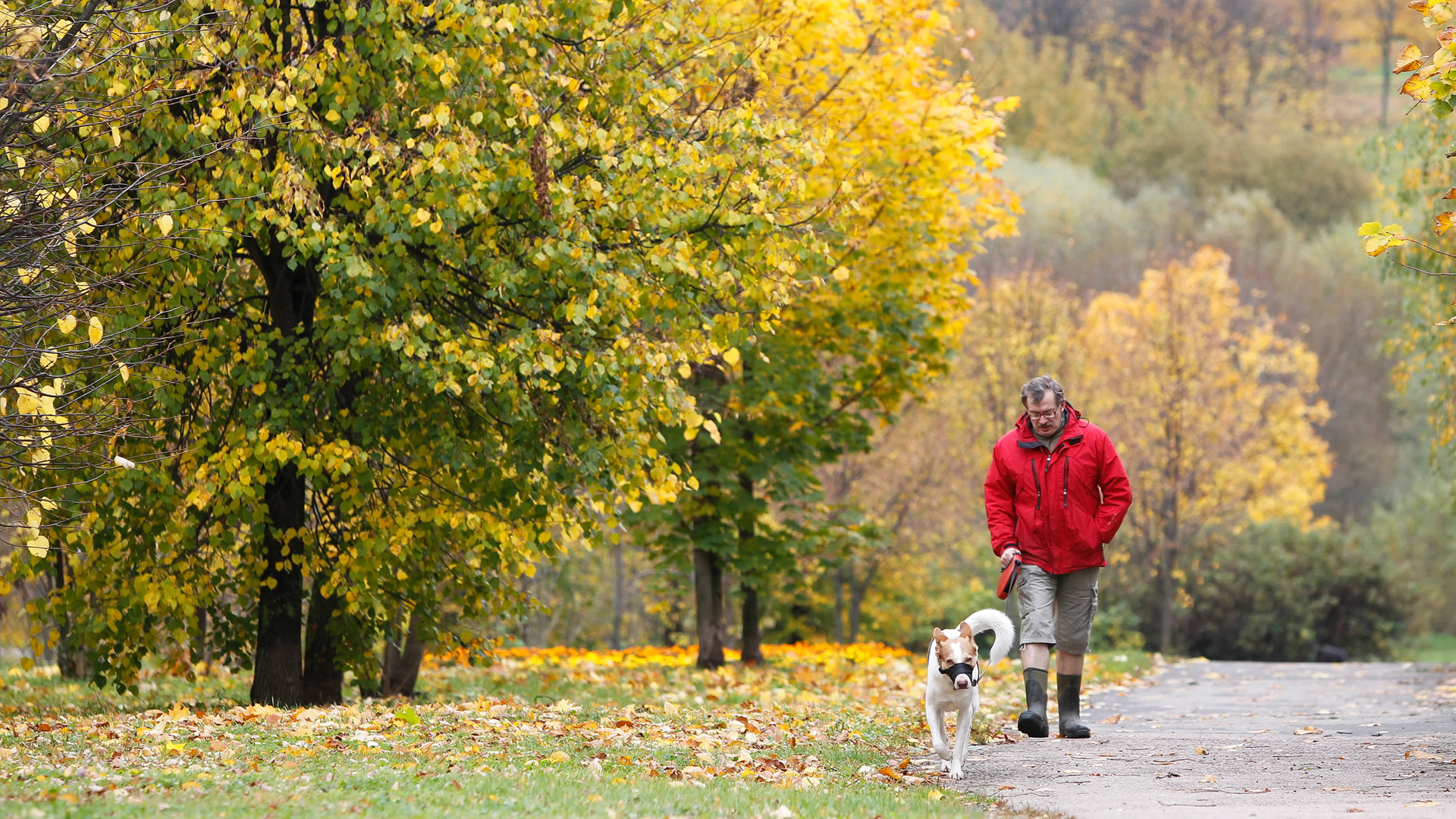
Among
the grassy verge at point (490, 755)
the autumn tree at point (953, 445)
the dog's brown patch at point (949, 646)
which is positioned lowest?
the grassy verge at point (490, 755)

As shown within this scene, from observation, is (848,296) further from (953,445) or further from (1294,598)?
(953,445)

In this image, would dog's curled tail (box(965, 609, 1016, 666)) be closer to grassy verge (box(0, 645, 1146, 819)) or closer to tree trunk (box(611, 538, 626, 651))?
grassy verge (box(0, 645, 1146, 819))

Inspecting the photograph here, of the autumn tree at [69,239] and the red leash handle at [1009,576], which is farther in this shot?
the red leash handle at [1009,576]

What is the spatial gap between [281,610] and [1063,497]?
5.68 m

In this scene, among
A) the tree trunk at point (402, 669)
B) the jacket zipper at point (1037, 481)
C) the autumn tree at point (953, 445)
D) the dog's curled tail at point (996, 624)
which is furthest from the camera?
the autumn tree at point (953, 445)

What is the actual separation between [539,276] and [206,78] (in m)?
2.40

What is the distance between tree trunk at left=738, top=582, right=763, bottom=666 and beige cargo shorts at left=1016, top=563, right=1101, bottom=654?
27.0 feet

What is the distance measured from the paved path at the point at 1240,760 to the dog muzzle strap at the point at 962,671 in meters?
0.52

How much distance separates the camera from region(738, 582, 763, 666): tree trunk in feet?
52.2

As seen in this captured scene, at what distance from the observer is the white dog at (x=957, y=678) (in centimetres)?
662

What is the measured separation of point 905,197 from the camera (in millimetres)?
14078

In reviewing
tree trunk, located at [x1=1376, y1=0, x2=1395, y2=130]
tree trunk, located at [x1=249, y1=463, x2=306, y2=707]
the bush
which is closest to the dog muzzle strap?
tree trunk, located at [x1=249, y1=463, x2=306, y2=707]

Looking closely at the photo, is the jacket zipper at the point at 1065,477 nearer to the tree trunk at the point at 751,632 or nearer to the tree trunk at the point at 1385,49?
the tree trunk at the point at 751,632

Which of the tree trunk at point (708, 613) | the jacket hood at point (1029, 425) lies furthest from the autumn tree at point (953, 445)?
the jacket hood at point (1029, 425)
